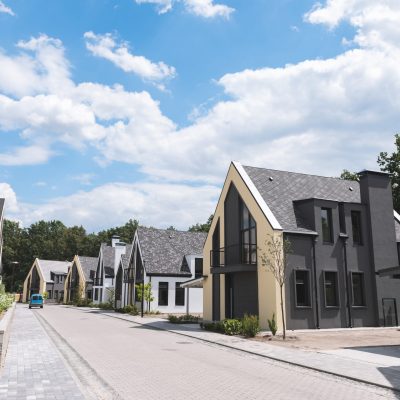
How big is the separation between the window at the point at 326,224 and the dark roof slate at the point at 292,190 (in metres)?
1.22

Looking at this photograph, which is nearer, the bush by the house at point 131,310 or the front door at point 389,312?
the front door at point 389,312

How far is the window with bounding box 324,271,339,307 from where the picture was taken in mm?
22562

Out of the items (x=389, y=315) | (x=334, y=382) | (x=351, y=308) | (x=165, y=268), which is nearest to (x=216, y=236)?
(x=351, y=308)

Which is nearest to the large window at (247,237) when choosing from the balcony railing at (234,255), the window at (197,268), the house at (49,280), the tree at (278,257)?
the balcony railing at (234,255)

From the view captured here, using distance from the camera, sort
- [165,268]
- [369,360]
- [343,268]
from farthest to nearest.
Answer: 1. [165,268]
2. [343,268]
3. [369,360]

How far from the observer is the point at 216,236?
1075 inches

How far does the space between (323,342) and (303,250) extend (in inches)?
244

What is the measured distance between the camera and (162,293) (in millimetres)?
39188

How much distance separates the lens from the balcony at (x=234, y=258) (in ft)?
74.4

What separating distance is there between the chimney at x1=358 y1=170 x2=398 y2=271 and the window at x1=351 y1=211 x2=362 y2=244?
0.58m

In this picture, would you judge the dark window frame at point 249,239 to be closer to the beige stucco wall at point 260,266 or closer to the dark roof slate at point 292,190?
the beige stucco wall at point 260,266

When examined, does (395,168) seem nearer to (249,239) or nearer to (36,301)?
(249,239)

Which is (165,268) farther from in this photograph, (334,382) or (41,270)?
(41,270)

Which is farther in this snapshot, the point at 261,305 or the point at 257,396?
the point at 261,305
